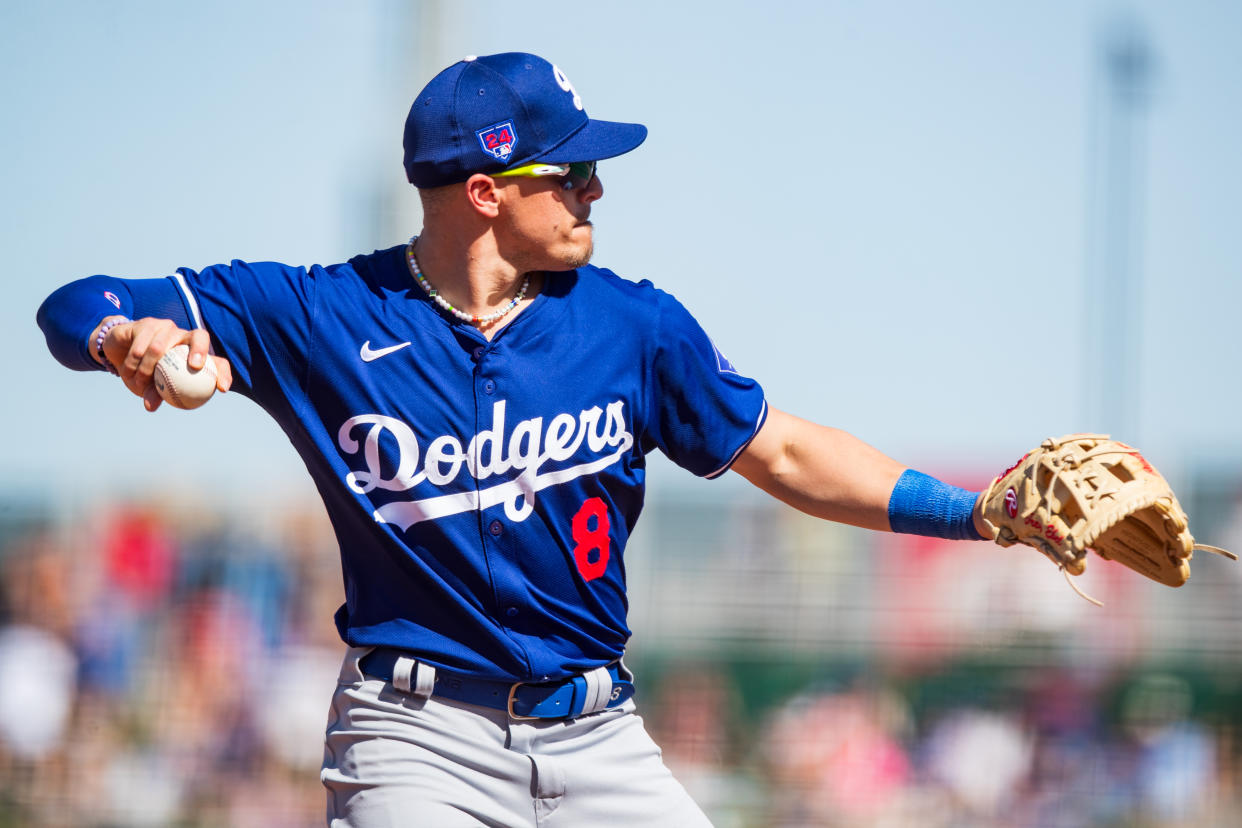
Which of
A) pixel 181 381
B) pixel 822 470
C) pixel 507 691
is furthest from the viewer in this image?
pixel 822 470

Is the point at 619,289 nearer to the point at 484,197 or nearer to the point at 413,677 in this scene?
the point at 484,197

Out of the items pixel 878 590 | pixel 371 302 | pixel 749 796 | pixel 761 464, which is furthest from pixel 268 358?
pixel 878 590

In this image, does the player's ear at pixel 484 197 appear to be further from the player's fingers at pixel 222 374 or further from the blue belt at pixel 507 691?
the blue belt at pixel 507 691

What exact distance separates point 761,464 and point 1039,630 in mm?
5737

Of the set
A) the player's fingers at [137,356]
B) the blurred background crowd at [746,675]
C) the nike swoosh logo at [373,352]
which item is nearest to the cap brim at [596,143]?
the nike swoosh logo at [373,352]

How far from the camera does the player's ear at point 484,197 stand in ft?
8.96

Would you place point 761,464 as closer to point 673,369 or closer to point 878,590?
point 673,369

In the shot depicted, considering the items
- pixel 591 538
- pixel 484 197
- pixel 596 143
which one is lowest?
pixel 591 538

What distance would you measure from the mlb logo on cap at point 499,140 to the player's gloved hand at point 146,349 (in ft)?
2.27

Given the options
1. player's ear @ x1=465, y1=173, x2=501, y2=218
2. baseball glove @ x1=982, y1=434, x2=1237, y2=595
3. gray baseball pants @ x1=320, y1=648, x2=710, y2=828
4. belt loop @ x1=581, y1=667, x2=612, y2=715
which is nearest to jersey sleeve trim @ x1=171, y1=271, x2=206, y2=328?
player's ear @ x1=465, y1=173, x2=501, y2=218

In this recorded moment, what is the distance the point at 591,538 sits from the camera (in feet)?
8.75

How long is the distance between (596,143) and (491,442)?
68 centimetres

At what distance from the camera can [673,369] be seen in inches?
108

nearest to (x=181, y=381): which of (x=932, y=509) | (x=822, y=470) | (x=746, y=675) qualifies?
(x=822, y=470)
